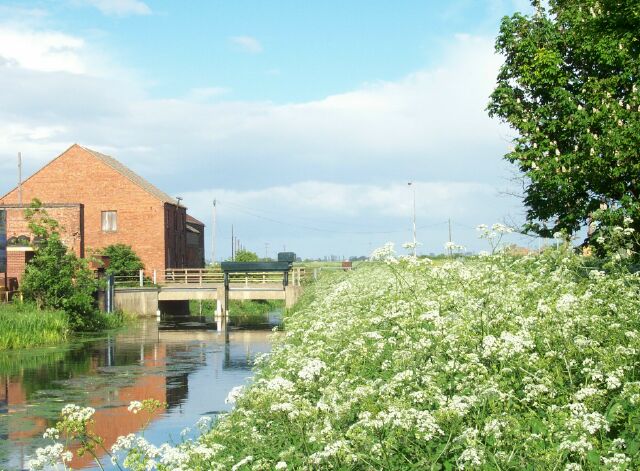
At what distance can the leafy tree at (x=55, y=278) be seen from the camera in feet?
96.7

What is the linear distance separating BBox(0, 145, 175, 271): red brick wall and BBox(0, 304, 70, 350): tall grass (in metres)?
24.9

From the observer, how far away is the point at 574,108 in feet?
75.2

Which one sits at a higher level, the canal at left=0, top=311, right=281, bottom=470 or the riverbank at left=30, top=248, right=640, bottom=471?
the riverbank at left=30, top=248, right=640, bottom=471

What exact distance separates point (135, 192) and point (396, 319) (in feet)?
156

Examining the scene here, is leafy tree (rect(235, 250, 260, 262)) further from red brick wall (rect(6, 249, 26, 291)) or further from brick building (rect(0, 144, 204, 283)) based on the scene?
red brick wall (rect(6, 249, 26, 291))

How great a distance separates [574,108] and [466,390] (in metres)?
18.3

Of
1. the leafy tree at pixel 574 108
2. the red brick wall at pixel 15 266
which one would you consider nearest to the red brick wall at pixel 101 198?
the red brick wall at pixel 15 266

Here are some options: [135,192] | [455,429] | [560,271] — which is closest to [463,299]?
[560,271]

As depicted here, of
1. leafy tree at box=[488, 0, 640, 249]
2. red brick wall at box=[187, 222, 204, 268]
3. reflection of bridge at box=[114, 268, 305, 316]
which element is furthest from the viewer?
red brick wall at box=[187, 222, 204, 268]

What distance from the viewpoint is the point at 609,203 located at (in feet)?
75.5

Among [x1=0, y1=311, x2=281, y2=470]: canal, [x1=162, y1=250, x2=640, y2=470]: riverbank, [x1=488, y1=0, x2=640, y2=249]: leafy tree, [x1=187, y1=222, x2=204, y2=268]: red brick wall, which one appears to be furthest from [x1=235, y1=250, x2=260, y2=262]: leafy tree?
[x1=162, y1=250, x2=640, y2=470]: riverbank

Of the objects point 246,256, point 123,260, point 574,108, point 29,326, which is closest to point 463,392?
point 574,108

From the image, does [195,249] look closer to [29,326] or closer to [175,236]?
[175,236]

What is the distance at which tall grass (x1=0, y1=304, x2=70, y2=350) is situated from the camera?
2498 cm
